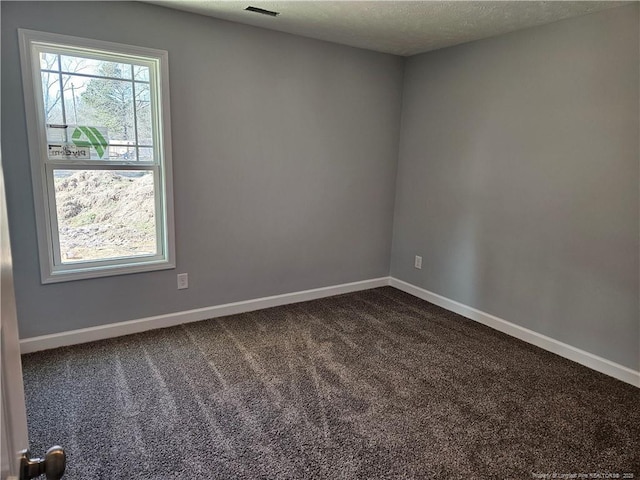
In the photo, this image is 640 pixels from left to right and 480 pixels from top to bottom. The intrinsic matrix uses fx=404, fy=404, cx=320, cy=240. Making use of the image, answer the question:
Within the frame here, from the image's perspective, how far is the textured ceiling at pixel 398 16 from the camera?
2.55 metres

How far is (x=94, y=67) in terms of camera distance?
269 cm

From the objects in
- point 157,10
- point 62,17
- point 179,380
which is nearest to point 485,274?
point 179,380

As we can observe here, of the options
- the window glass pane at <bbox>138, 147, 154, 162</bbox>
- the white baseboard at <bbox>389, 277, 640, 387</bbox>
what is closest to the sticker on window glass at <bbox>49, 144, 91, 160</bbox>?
the window glass pane at <bbox>138, 147, 154, 162</bbox>

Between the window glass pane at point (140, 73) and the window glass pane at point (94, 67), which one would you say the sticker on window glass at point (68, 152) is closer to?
the window glass pane at point (94, 67)

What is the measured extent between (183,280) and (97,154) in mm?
1108

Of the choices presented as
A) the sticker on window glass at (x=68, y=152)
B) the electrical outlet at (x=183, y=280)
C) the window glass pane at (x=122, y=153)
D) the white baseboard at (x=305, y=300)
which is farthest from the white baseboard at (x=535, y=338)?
the sticker on window glass at (x=68, y=152)

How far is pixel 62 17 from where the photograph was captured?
2.48m

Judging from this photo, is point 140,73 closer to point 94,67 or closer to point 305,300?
point 94,67

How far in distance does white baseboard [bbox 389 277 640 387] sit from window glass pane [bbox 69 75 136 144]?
9.61 ft

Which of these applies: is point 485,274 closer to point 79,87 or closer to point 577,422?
point 577,422

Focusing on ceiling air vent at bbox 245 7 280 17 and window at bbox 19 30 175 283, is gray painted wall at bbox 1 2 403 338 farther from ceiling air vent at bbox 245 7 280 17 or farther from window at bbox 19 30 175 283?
ceiling air vent at bbox 245 7 280 17

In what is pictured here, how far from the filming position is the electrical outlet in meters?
3.22

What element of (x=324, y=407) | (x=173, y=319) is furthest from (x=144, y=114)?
(x=324, y=407)

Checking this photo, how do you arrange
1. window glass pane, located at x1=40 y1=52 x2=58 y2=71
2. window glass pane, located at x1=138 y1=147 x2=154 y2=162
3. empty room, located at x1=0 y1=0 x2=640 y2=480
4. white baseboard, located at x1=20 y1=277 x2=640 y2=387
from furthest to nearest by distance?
window glass pane, located at x1=138 y1=147 x2=154 y2=162
white baseboard, located at x1=20 y1=277 x2=640 y2=387
window glass pane, located at x1=40 y1=52 x2=58 y2=71
empty room, located at x1=0 y1=0 x2=640 y2=480
